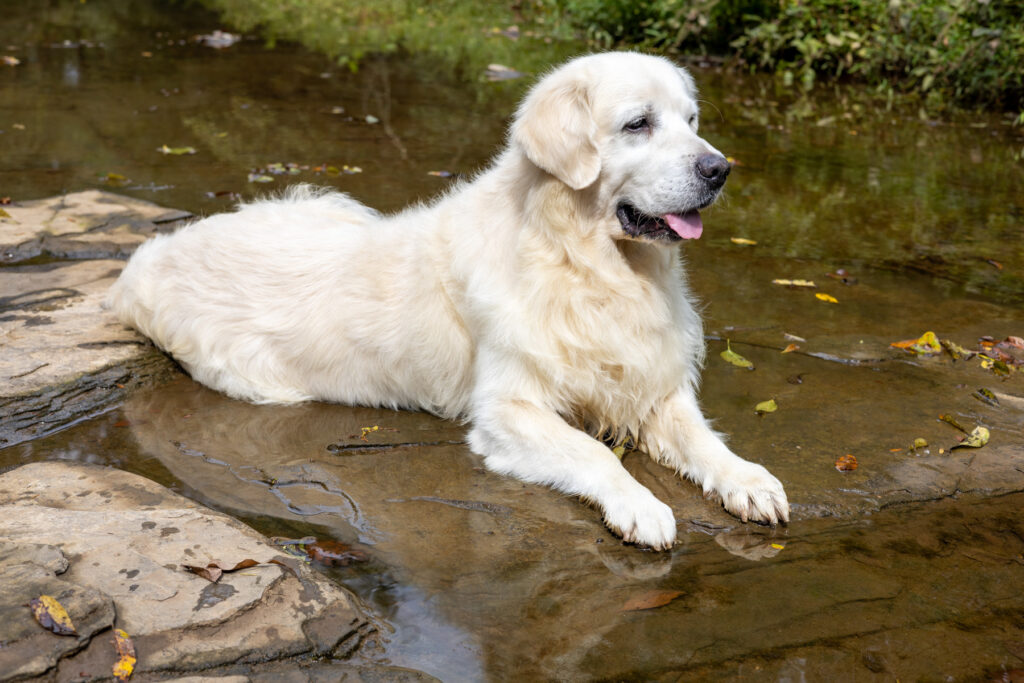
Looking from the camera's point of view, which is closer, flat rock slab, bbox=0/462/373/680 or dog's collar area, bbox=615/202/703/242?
flat rock slab, bbox=0/462/373/680

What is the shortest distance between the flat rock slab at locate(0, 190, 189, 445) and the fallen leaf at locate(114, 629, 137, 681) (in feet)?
5.58

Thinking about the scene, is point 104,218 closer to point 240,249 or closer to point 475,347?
point 240,249

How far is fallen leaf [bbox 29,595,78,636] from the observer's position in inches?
91.3

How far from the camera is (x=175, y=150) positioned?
25.3 ft

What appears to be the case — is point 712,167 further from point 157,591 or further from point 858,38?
point 858,38

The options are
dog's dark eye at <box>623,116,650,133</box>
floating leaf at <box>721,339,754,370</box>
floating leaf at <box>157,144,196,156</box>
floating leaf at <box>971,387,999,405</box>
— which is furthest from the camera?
floating leaf at <box>157,144,196,156</box>

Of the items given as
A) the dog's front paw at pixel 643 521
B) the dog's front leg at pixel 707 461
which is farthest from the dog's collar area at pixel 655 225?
the dog's front paw at pixel 643 521

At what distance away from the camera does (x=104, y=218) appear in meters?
5.94

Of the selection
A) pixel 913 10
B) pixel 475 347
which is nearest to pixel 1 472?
pixel 475 347

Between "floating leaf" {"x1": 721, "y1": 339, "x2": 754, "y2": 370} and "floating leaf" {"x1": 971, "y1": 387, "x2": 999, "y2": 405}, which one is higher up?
"floating leaf" {"x1": 971, "y1": 387, "x2": 999, "y2": 405}

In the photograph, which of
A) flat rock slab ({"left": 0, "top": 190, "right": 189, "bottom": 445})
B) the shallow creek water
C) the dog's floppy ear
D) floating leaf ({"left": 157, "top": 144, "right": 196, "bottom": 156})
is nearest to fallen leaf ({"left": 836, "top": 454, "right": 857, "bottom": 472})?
the shallow creek water

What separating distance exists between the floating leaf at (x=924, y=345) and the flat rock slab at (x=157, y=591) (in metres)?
3.18

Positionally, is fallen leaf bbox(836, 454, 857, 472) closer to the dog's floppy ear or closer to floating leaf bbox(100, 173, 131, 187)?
the dog's floppy ear

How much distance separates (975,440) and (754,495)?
3.63 feet
